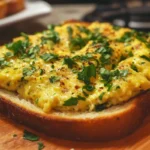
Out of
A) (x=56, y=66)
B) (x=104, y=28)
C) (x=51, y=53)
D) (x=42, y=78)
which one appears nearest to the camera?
(x=42, y=78)

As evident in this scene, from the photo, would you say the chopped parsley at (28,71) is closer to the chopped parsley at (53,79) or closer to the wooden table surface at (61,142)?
the chopped parsley at (53,79)

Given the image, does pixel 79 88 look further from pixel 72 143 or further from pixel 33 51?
pixel 33 51

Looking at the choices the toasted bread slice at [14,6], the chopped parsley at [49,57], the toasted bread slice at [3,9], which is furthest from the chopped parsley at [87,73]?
the toasted bread slice at [14,6]

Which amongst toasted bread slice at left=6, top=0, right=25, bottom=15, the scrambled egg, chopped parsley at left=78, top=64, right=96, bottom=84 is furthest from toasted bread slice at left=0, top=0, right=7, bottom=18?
chopped parsley at left=78, top=64, right=96, bottom=84

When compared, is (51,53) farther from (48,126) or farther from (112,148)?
(112,148)

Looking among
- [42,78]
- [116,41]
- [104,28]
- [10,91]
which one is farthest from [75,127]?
[104,28]

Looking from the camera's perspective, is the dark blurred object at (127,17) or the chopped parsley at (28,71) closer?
the chopped parsley at (28,71)

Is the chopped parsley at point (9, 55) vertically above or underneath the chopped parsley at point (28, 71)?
above

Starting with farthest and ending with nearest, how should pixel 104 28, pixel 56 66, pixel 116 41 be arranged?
pixel 104 28 → pixel 116 41 → pixel 56 66

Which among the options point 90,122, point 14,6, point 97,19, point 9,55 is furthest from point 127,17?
point 90,122
